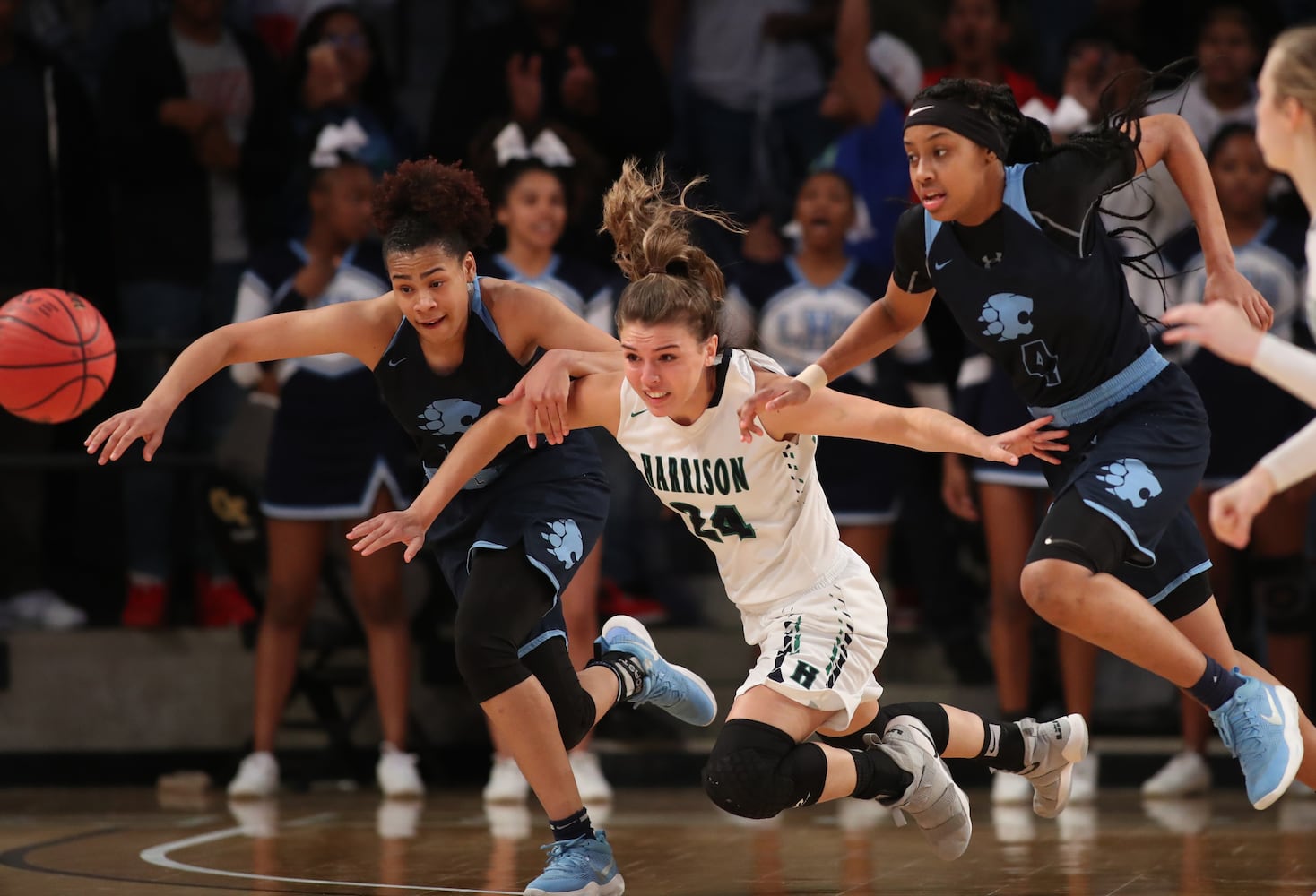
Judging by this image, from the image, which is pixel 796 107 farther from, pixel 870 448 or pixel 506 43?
pixel 870 448

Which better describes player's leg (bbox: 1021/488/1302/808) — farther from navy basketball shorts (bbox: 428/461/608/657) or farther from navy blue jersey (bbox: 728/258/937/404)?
navy blue jersey (bbox: 728/258/937/404)

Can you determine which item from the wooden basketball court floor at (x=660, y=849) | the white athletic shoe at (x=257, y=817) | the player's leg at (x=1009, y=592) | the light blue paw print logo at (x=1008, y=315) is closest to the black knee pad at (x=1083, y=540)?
the light blue paw print logo at (x=1008, y=315)

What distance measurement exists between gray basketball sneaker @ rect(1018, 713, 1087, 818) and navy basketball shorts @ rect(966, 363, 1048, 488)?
176 centimetres

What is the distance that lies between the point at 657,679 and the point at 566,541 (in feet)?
2.00

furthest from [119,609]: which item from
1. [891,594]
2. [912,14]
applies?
[912,14]

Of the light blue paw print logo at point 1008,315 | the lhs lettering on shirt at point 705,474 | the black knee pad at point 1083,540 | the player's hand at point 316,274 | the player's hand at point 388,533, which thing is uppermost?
the player's hand at point 316,274

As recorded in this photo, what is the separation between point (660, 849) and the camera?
5.65m

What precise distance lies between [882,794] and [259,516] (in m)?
3.51

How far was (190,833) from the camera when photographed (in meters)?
6.06

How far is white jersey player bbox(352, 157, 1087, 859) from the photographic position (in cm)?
434

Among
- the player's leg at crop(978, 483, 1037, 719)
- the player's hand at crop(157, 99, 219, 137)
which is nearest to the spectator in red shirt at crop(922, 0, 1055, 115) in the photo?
the player's leg at crop(978, 483, 1037, 719)

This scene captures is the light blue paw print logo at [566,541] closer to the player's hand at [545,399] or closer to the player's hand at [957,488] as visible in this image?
the player's hand at [545,399]

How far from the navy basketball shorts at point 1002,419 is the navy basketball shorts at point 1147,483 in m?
1.74

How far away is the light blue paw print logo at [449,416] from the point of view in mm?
4961
